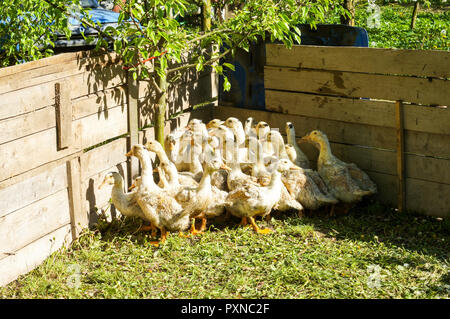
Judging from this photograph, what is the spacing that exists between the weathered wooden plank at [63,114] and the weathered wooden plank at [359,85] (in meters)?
2.81

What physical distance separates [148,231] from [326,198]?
6.54 ft

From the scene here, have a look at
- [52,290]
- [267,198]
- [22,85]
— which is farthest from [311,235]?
[22,85]

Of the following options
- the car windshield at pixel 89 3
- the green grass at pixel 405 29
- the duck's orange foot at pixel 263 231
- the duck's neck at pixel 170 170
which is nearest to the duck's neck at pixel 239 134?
the duck's neck at pixel 170 170

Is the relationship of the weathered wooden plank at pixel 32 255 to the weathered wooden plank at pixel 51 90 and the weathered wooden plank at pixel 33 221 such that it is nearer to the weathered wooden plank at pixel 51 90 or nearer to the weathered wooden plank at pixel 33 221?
the weathered wooden plank at pixel 33 221

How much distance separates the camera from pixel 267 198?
6340 mm

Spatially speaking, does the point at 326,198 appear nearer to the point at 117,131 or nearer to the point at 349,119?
the point at 349,119

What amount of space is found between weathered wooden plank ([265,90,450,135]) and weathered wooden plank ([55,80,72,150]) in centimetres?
282

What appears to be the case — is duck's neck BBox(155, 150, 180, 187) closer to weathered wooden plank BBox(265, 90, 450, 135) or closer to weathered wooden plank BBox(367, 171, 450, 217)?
weathered wooden plank BBox(265, 90, 450, 135)

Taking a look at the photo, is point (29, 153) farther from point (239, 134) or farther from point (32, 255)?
point (239, 134)

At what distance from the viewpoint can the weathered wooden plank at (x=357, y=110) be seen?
646 cm

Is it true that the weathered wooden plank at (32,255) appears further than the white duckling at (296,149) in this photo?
No

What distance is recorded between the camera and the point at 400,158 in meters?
6.73

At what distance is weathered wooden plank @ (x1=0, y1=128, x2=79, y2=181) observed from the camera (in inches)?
201

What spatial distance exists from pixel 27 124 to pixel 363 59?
370 cm
